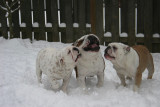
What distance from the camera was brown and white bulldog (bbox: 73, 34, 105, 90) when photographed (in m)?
4.09

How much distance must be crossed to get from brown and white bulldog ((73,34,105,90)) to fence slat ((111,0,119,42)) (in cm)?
313

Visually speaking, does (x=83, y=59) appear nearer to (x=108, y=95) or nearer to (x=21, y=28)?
(x=108, y=95)

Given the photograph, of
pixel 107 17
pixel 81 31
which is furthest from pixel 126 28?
pixel 81 31

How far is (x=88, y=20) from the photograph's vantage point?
25.1 feet

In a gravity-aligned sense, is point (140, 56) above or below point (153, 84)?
above

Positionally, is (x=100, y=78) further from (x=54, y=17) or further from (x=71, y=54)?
(x=54, y=17)

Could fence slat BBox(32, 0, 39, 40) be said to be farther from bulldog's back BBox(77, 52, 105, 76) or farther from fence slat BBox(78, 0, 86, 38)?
bulldog's back BBox(77, 52, 105, 76)

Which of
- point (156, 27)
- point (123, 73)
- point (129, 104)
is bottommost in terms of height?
point (129, 104)

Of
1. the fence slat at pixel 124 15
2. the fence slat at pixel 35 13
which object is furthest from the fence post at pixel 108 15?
the fence slat at pixel 35 13

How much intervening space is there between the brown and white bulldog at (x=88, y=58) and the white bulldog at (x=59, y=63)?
0.19 meters

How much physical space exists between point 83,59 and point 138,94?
3.64ft

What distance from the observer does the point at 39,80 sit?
4.65 m

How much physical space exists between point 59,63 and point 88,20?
12.7ft

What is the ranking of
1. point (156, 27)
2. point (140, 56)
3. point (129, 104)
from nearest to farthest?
point (129, 104) → point (140, 56) → point (156, 27)
